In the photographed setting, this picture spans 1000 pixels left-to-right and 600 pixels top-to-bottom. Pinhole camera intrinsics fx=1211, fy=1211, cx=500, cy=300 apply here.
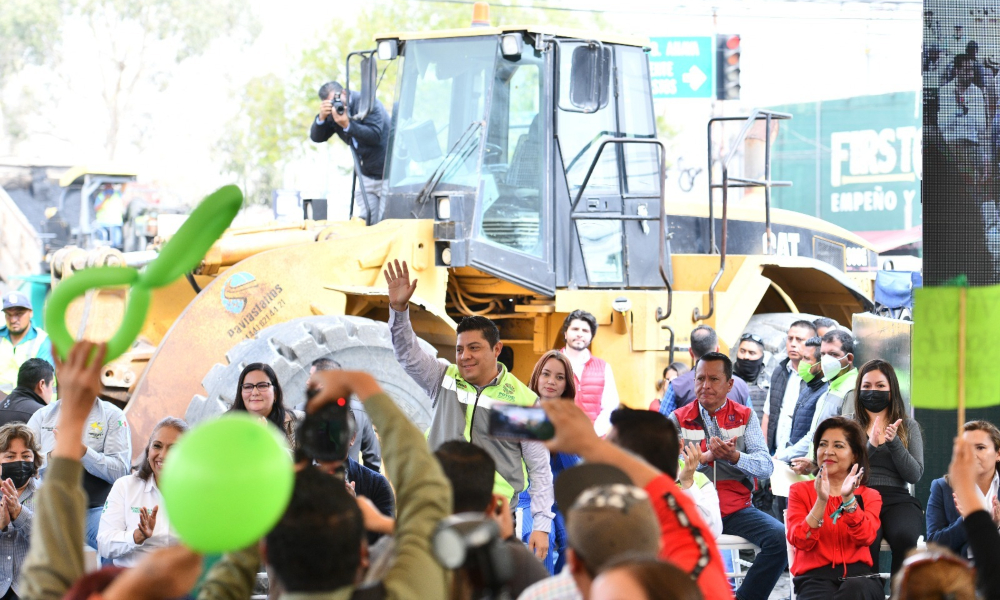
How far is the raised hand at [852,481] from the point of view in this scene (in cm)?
496

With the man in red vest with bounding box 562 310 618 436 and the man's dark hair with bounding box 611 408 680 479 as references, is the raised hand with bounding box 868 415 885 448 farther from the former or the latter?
the man's dark hair with bounding box 611 408 680 479

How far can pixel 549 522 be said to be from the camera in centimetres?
536

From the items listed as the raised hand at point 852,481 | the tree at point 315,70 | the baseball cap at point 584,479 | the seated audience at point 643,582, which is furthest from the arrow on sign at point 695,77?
the seated audience at point 643,582

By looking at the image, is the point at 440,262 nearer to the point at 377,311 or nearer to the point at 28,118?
the point at 377,311

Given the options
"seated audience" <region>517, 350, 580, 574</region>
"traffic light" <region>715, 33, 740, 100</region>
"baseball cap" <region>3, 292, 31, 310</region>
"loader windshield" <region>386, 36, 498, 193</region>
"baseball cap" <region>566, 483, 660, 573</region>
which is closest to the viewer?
"baseball cap" <region>566, 483, 660, 573</region>

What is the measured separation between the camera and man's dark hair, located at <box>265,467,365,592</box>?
2613mm

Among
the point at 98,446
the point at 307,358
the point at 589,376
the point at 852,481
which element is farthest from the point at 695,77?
the point at 852,481

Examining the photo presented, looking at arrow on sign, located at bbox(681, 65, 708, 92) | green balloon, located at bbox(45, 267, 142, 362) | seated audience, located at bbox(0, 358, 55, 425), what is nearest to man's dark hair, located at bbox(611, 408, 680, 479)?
green balloon, located at bbox(45, 267, 142, 362)

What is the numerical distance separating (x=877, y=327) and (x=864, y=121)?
93.8 ft

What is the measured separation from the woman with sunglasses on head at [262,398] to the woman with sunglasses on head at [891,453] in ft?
8.74

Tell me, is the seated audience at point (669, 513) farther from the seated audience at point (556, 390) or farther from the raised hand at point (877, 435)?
the raised hand at point (877, 435)

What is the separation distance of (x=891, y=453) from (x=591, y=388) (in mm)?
2557

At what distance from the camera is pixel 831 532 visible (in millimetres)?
5109

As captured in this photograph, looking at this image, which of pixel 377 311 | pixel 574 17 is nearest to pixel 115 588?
pixel 377 311
